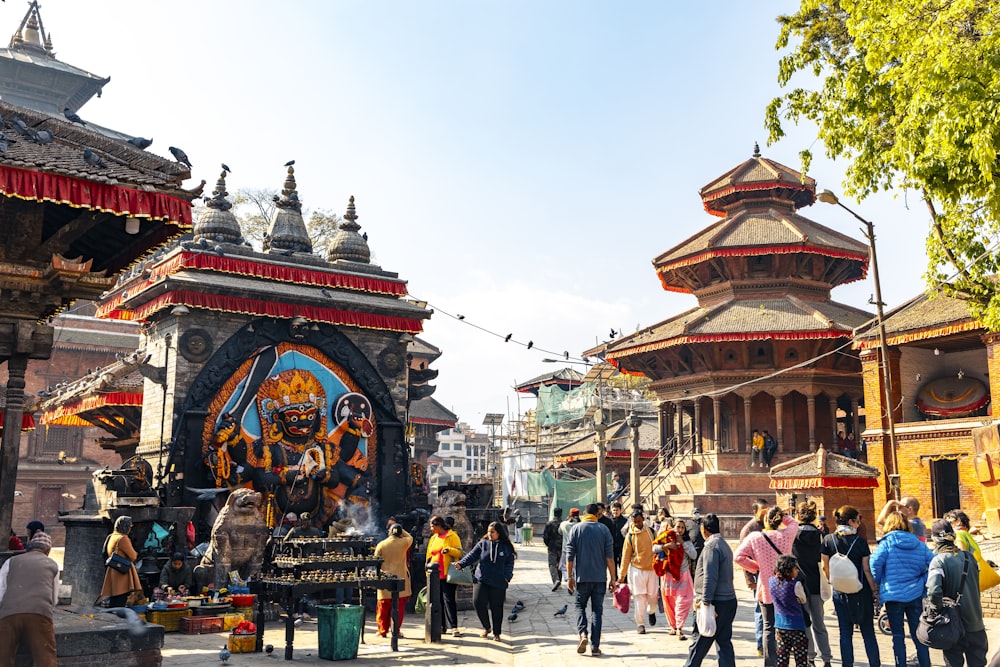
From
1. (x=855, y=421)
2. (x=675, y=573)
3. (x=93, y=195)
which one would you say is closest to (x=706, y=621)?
(x=675, y=573)

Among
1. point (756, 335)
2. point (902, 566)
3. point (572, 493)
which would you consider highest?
point (756, 335)

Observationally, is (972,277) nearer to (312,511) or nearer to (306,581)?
(306,581)

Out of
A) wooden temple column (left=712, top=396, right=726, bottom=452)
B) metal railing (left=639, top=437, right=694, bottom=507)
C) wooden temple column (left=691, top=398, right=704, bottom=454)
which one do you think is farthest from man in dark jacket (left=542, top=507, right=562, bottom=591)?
wooden temple column (left=691, top=398, right=704, bottom=454)

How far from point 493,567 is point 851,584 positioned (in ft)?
14.7

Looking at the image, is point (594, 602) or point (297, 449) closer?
point (594, 602)

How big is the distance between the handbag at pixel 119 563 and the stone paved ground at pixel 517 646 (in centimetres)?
110

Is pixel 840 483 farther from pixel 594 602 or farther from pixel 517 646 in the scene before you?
pixel 594 602

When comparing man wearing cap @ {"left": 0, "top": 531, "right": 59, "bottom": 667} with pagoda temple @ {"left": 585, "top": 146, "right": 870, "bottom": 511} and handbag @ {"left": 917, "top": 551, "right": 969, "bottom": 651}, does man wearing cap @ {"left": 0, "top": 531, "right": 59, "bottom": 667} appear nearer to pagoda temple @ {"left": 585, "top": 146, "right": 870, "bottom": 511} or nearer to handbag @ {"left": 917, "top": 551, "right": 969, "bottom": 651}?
handbag @ {"left": 917, "top": 551, "right": 969, "bottom": 651}

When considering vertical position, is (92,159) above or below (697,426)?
above

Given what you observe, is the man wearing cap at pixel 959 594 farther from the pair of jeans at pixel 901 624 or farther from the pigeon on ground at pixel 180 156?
the pigeon on ground at pixel 180 156

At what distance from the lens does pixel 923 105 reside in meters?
11.0

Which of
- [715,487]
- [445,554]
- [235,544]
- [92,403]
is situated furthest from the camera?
[715,487]

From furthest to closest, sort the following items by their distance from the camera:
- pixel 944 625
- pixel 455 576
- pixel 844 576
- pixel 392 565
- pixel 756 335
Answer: pixel 756 335 < pixel 455 576 < pixel 392 565 < pixel 844 576 < pixel 944 625

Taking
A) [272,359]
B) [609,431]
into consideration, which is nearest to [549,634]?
[272,359]
